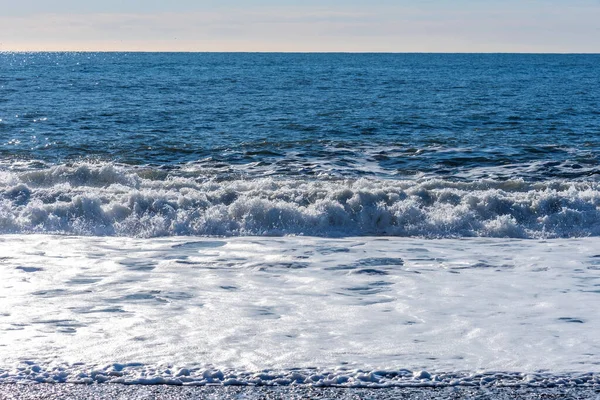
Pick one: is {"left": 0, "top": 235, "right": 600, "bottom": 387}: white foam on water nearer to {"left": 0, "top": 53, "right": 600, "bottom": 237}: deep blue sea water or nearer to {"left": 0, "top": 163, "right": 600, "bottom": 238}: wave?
{"left": 0, "top": 163, "right": 600, "bottom": 238}: wave

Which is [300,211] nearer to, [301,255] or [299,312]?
[301,255]

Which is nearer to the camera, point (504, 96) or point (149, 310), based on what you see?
point (149, 310)

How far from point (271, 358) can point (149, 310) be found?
1719 mm

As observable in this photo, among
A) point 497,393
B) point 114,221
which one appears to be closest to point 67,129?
point 114,221

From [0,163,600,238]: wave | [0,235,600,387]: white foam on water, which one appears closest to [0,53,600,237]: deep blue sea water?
[0,163,600,238]: wave

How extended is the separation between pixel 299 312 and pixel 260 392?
1.82 meters

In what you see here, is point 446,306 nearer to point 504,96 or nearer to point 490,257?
point 490,257

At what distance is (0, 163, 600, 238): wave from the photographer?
10.9 metres

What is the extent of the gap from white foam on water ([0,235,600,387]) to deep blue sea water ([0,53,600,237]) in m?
1.19

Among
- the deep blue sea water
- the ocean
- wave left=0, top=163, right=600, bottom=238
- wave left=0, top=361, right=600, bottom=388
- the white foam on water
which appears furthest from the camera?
the deep blue sea water

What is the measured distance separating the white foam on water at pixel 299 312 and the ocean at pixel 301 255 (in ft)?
0.09

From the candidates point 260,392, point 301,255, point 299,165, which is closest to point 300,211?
point 301,255

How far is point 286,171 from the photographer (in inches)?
620

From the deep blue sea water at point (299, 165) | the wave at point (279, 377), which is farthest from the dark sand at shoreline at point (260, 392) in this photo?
the deep blue sea water at point (299, 165)
